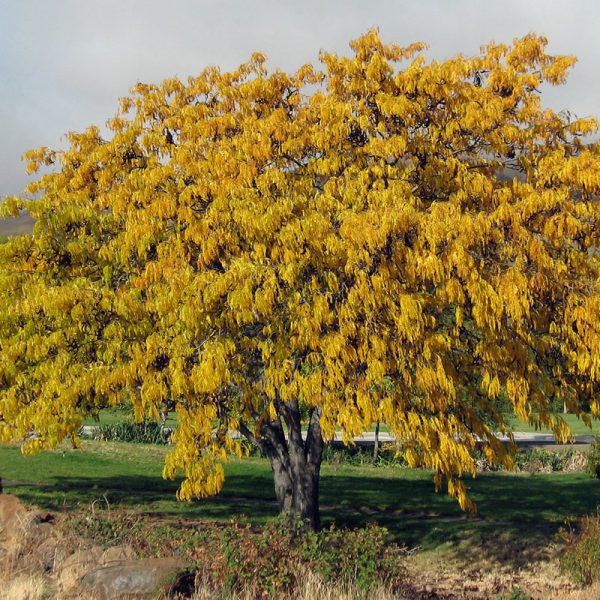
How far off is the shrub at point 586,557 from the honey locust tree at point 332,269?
269 cm

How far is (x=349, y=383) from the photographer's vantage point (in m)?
11.9

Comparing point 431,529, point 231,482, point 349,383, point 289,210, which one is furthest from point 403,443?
point 231,482

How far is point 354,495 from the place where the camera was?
87.1 feet

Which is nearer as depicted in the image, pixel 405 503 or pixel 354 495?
pixel 405 503

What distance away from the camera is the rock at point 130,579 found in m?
10.7

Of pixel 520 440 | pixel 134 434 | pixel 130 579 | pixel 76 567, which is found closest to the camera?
pixel 130 579

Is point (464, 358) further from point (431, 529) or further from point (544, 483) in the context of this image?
point (544, 483)

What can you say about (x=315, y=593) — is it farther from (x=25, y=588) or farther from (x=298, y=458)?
Answer: (x=298, y=458)

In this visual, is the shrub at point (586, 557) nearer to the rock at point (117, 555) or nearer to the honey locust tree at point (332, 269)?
the honey locust tree at point (332, 269)

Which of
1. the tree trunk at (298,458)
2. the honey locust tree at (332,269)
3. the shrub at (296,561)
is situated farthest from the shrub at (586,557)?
the tree trunk at (298,458)

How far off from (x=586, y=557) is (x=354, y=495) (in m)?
12.2

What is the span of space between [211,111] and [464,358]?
292 inches

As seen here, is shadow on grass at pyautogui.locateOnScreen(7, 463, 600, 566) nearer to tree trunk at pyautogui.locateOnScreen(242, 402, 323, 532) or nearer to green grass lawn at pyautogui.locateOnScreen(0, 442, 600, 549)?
green grass lawn at pyautogui.locateOnScreen(0, 442, 600, 549)

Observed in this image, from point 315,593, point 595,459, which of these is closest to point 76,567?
point 315,593
